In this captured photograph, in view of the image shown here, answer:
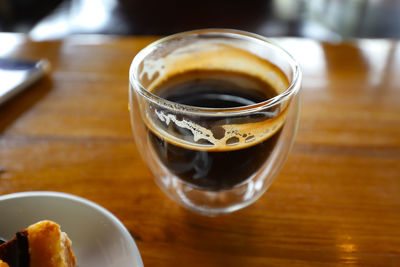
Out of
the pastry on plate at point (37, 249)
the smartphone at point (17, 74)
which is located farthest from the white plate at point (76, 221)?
the smartphone at point (17, 74)

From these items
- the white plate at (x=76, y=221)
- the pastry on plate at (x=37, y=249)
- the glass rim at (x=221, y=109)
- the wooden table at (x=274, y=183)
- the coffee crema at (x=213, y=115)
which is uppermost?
the glass rim at (x=221, y=109)

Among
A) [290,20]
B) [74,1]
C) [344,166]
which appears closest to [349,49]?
[344,166]

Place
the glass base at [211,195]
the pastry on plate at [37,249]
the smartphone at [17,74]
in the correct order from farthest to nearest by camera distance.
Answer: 1. the smartphone at [17,74]
2. the glass base at [211,195]
3. the pastry on plate at [37,249]

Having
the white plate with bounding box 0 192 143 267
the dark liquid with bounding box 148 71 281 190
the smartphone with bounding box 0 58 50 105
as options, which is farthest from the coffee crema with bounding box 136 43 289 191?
the smartphone with bounding box 0 58 50 105

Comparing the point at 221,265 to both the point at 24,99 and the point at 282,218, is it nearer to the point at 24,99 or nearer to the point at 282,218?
the point at 282,218

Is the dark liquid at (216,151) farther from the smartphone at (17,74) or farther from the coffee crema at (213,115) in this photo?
the smartphone at (17,74)

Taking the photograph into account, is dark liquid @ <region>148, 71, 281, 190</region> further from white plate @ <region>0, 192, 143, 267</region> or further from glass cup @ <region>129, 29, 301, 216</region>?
white plate @ <region>0, 192, 143, 267</region>

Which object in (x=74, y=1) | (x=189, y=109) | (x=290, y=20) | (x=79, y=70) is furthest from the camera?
(x=74, y=1)
